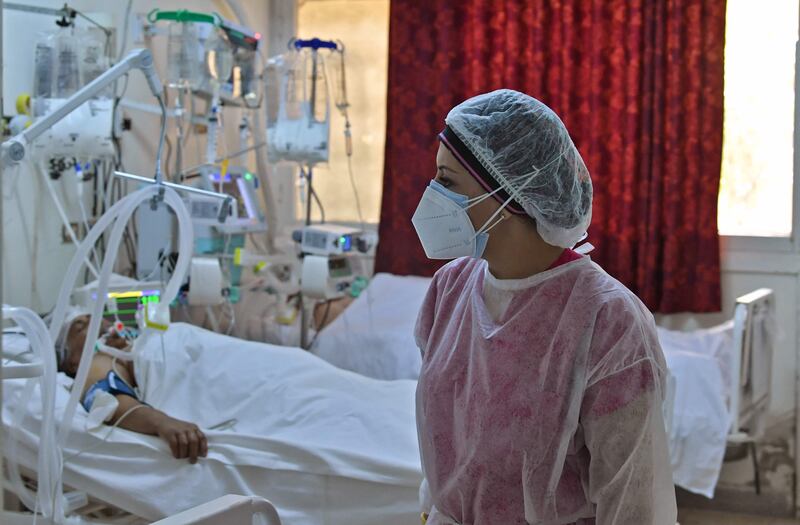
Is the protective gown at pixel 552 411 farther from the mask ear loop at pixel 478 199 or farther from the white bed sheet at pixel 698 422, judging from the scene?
the white bed sheet at pixel 698 422

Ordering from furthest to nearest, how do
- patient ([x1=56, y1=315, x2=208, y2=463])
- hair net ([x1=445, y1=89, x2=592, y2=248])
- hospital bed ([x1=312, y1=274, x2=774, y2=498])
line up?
1. hospital bed ([x1=312, y1=274, x2=774, y2=498])
2. patient ([x1=56, y1=315, x2=208, y2=463])
3. hair net ([x1=445, y1=89, x2=592, y2=248])

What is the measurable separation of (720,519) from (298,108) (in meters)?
2.36

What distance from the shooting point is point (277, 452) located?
2.38m

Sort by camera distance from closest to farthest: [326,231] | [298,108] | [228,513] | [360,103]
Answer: [228,513]
[326,231]
[298,108]
[360,103]

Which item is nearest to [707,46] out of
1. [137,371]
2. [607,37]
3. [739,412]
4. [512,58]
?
Result: [607,37]

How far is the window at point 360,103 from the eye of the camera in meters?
4.50

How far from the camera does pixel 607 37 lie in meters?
4.06

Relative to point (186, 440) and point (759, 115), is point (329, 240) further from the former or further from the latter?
point (759, 115)

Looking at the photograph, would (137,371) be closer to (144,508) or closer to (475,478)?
(144,508)

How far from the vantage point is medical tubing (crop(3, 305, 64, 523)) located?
1869mm

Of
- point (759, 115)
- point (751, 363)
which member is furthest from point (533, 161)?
point (759, 115)

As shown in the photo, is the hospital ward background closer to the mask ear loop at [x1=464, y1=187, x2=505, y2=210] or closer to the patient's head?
the patient's head

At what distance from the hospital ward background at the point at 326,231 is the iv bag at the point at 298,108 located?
1cm

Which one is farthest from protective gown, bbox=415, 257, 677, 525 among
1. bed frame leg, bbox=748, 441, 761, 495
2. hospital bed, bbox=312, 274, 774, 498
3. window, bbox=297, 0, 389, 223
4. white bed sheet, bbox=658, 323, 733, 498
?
window, bbox=297, 0, 389, 223
